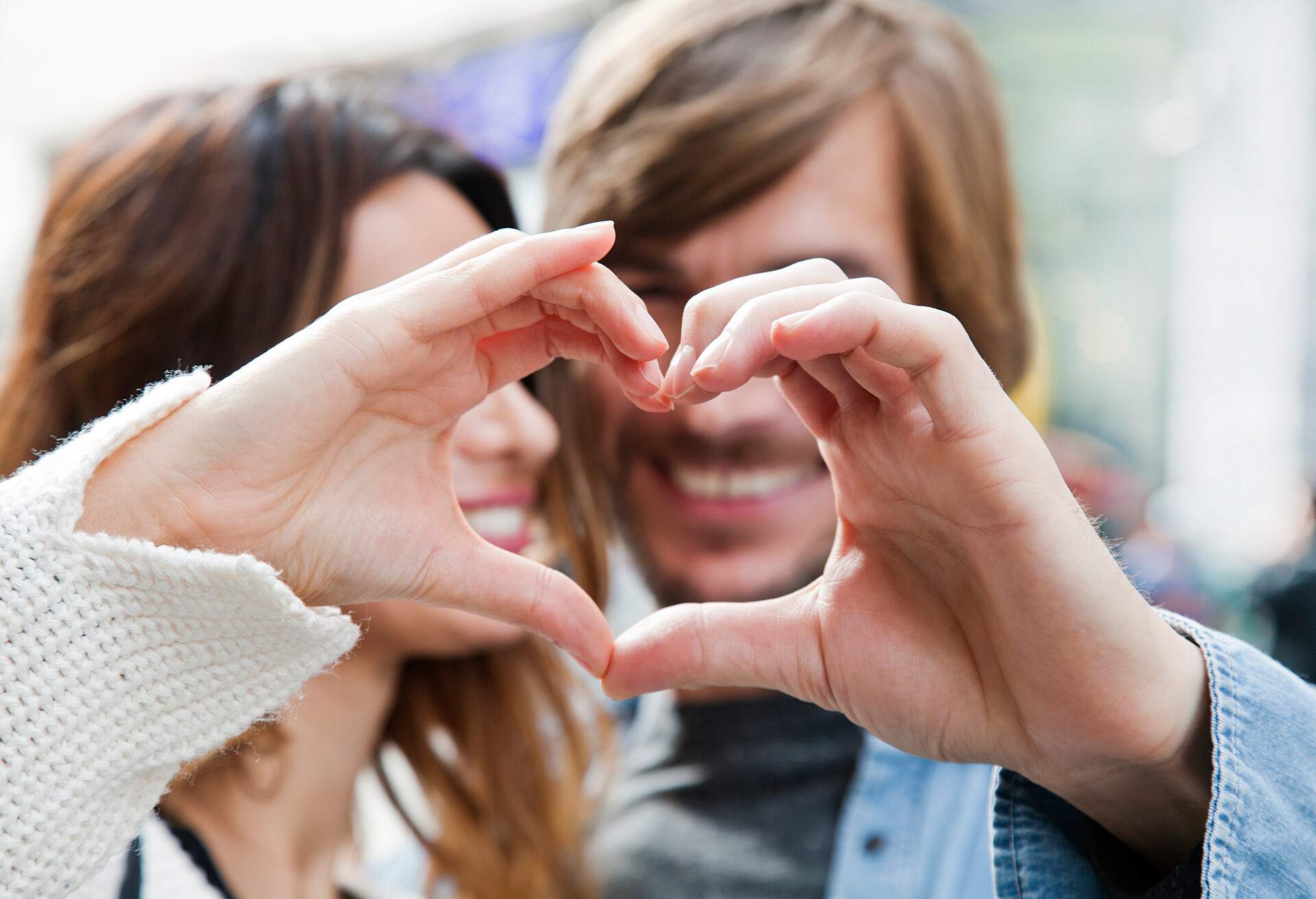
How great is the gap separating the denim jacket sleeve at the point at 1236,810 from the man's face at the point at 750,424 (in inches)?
27.8

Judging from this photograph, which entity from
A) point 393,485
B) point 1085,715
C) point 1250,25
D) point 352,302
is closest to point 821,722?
point 1085,715

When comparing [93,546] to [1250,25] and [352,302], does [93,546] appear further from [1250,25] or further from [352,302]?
[1250,25]

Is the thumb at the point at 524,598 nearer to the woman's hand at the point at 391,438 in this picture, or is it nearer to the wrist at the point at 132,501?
the woman's hand at the point at 391,438

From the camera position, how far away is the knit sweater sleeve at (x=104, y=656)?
0.67 m

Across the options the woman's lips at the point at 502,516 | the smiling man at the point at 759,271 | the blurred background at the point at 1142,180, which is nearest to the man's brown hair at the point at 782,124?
the smiling man at the point at 759,271

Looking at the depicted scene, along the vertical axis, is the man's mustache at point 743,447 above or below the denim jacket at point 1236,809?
below

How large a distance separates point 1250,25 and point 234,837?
5540 mm

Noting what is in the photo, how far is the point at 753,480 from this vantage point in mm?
1538

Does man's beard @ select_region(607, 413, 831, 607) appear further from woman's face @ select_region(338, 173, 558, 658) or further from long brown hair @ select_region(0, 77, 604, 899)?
long brown hair @ select_region(0, 77, 604, 899)

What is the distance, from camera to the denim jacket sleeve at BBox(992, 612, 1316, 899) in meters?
0.73

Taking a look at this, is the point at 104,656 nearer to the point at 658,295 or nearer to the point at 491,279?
the point at 491,279

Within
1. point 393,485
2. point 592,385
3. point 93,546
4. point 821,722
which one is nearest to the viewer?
point 93,546

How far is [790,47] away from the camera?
1.50 meters

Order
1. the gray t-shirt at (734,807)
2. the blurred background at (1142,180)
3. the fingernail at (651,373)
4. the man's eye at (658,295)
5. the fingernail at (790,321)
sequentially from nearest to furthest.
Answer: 1. the fingernail at (790,321)
2. the fingernail at (651,373)
3. the gray t-shirt at (734,807)
4. the man's eye at (658,295)
5. the blurred background at (1142,180)
